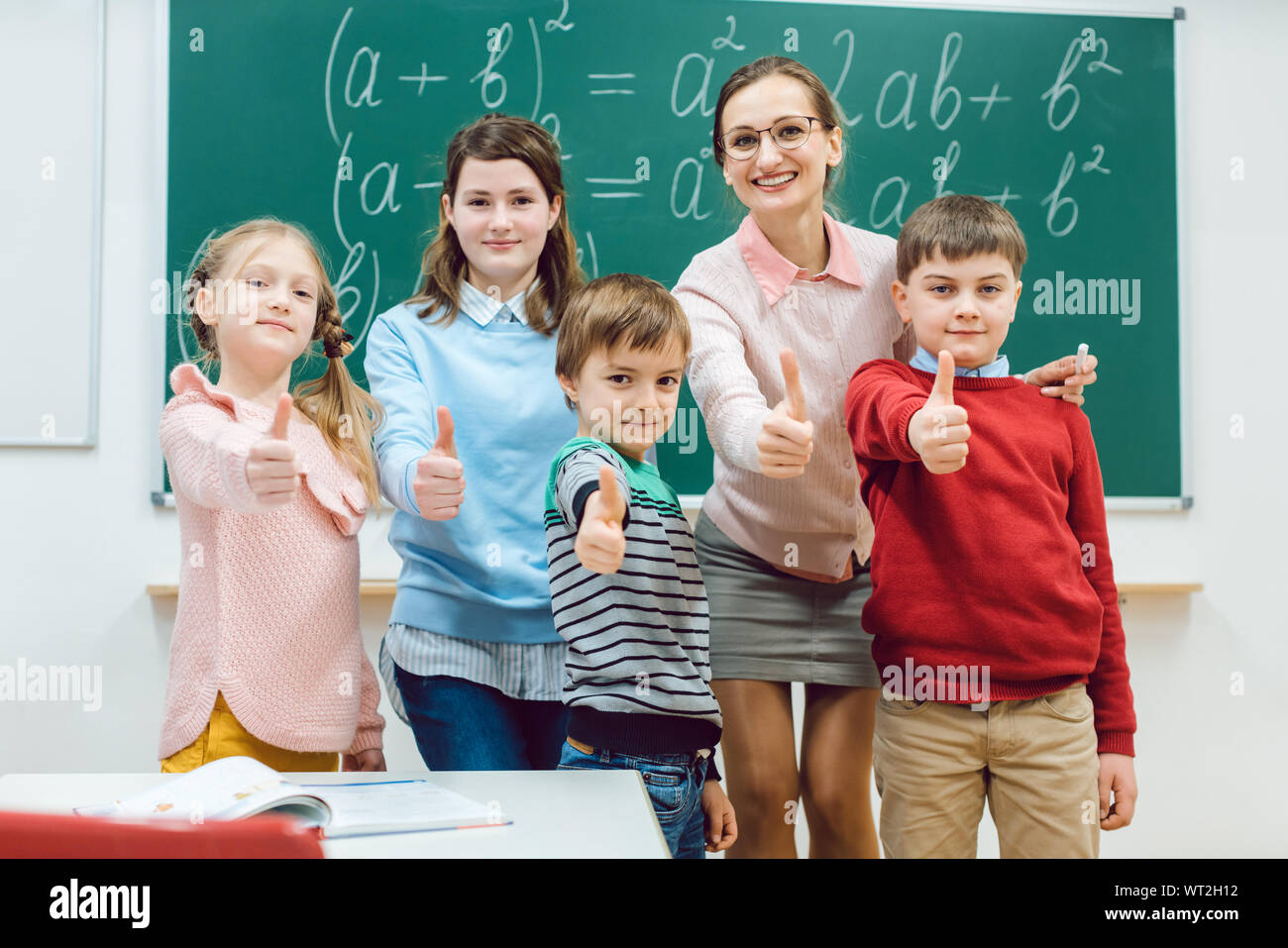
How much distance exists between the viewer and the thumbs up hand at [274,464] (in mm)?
1175

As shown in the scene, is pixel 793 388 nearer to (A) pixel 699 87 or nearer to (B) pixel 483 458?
(B) pixel 483 458

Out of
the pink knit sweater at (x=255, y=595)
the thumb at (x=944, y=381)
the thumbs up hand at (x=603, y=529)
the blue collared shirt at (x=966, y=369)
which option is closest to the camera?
the thumbs up hand at (x=603, y=529)

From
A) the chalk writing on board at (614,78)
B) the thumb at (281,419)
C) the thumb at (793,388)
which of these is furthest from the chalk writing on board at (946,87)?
the thumb at (281,419)

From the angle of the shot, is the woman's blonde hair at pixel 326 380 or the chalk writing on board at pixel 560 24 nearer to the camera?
the woman's blonde hair at pixel 326 380

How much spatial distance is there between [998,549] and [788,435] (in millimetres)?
365

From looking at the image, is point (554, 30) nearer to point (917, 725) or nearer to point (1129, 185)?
point (1129, 185)

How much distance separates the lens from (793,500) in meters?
1.51

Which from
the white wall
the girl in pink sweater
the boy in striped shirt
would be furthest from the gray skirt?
the white wall

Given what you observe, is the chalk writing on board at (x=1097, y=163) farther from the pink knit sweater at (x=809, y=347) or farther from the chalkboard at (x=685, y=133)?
the pink knit sweater at (x=809, y=347)

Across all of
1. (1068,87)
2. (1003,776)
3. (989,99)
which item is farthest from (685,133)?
(1003,776)

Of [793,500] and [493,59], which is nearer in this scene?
[793,500]

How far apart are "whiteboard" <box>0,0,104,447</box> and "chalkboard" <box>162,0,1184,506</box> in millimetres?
202

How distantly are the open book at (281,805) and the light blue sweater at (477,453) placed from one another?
41 cm

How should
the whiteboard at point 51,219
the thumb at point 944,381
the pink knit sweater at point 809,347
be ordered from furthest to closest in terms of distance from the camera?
the whiteboard at point 51,219 < the pink knit sweater at point 809,347 < the thumb at point 944,381
